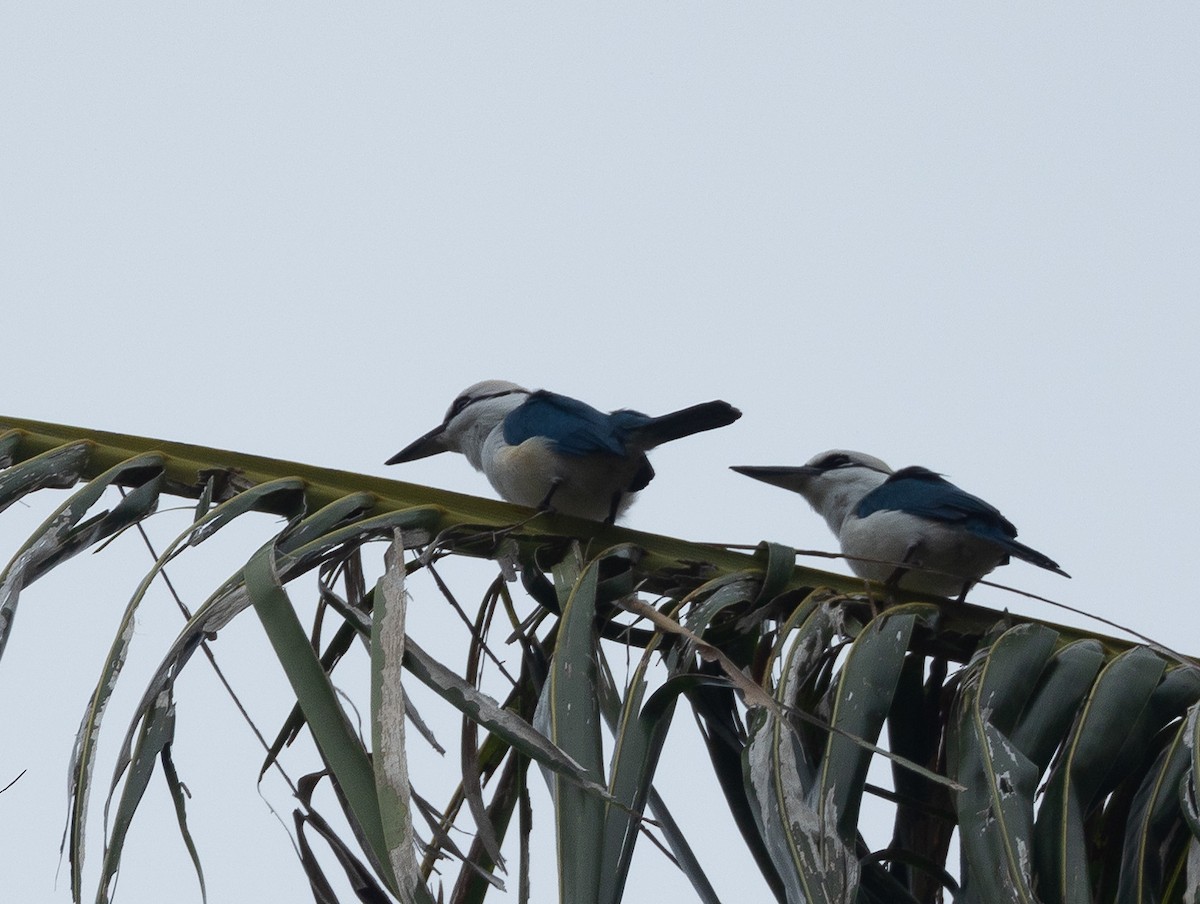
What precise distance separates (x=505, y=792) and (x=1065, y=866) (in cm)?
83

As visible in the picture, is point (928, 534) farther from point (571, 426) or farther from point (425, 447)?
point (425, 447)

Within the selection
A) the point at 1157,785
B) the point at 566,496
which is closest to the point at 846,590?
the point at 1157,785

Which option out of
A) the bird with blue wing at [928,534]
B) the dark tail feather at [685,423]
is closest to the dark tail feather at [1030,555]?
the bird with blue wing at [928,534]

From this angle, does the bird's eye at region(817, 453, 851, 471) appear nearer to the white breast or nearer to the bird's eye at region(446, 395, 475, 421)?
the white breast

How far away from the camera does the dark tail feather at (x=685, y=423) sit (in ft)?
11.1

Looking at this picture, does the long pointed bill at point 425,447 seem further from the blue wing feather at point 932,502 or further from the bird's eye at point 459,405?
the blue wing feather at point 932,502

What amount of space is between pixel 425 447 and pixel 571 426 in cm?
119

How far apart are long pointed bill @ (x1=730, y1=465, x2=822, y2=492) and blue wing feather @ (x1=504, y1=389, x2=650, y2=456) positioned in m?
0.94

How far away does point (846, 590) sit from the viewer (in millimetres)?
2619

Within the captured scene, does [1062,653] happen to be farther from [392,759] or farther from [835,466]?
[835,466]

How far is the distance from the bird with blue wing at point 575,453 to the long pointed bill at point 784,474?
0.83m

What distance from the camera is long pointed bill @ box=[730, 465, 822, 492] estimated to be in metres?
4.79

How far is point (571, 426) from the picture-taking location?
12.7 feet

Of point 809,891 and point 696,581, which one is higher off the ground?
point 696,581
